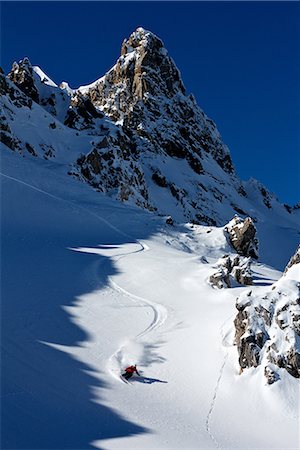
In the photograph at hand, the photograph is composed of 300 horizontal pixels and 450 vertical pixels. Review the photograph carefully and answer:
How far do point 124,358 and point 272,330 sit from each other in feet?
12.6

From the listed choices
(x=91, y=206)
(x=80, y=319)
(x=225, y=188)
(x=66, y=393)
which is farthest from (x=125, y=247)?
(x=225, y=188)

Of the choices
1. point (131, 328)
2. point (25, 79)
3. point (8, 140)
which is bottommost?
point (131, 328)

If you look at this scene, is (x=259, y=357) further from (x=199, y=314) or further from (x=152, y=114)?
(x=152, y=114)

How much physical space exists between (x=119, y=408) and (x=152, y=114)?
88.8 m

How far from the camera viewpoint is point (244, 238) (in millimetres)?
34781

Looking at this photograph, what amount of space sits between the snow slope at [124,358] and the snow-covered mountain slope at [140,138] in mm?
29393

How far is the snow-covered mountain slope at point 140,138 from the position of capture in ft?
183

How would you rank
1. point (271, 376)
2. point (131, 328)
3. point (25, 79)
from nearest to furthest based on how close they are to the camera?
point (271, 376), point (131, 328), point (25, 79)

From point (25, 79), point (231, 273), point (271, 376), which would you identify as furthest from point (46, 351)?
point (25, 79)

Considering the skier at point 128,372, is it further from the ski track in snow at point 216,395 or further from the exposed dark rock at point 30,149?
the exposed dark rock at point 30,149

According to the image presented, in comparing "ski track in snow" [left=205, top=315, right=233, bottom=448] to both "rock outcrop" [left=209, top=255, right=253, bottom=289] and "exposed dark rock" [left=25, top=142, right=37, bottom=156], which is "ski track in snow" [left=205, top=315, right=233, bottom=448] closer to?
"rock outcrop" [left=209, top=255, right=253, bottom=289]

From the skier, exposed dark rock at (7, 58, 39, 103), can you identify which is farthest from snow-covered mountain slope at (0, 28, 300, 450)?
exposed dark rock at (7, 58, 39, 103)

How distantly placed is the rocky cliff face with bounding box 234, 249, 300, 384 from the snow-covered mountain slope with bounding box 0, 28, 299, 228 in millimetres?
38439

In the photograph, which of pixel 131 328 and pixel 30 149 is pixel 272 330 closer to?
pixel 131 328
